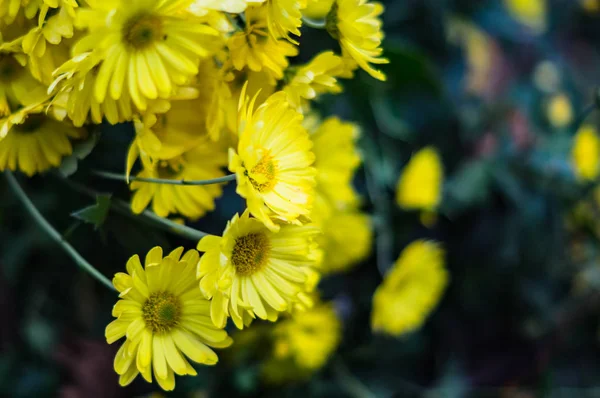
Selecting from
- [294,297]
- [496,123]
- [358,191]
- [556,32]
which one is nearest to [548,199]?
[496,123]

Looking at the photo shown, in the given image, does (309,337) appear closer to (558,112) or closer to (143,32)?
(143,32)

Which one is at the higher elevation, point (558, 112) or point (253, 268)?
point (253, 268)

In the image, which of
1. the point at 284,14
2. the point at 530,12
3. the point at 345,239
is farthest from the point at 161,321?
the point at 530,12

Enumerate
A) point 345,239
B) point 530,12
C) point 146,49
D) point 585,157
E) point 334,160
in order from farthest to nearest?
1. point 530,12
2. point 585,157
3. point 345,239
4. point 334,160
5. point 146,49

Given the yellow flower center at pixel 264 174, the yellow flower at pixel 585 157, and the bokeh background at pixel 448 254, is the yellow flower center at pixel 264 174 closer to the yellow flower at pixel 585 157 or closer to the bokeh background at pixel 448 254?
the bokeh background at pixel 448 254

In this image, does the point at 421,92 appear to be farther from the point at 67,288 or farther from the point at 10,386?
the point at 10,386

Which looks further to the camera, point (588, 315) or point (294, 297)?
point (588, 315)
